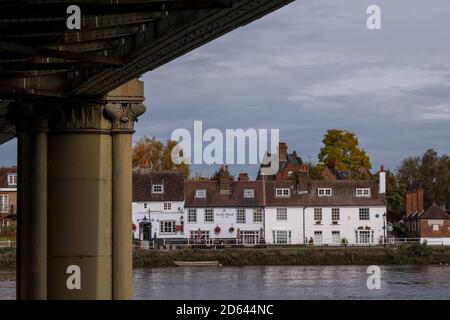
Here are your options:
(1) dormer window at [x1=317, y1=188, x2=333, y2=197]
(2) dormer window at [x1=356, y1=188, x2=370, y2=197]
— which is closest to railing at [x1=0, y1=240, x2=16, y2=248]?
(1) dormer window at [x1=317, y1=188, x2=333, y2=197]

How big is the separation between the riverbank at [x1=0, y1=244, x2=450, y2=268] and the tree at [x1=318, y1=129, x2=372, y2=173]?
415 inches

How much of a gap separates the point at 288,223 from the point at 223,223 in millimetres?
4751

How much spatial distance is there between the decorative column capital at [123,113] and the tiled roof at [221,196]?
62251 mm

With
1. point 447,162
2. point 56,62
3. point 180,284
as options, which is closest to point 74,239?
point 56,62

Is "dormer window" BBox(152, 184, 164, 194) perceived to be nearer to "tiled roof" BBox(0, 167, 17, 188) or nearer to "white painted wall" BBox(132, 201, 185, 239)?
"white painted wall" BBox(132, 201, 185, 239)

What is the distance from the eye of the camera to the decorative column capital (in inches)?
658

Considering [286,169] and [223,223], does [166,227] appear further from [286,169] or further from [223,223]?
[286,169]

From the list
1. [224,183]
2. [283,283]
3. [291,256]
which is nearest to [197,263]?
[291,256]

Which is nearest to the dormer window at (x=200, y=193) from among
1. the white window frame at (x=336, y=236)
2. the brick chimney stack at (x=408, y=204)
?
the white window frame at (x=336, y=236)

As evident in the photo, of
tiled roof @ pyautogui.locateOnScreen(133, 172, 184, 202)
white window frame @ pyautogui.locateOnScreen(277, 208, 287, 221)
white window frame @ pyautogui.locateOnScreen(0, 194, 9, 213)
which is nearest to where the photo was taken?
tiled roof @ pyautogui.locateOnScreen(133, 172, 184, 202)

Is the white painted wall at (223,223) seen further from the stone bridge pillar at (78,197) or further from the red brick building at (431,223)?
the stone bridge pillar at (78,197)

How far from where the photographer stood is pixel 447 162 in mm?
99188

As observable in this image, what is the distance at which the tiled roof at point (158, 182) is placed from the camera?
256 feet

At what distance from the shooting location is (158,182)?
78062mm
